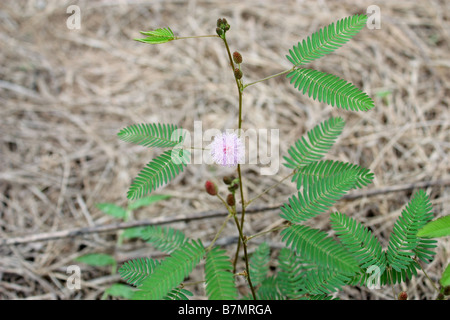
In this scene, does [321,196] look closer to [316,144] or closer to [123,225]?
[316,144]

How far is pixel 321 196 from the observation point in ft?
4.24

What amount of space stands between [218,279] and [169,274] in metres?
0.14

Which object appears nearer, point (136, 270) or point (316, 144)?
point (136, 270)

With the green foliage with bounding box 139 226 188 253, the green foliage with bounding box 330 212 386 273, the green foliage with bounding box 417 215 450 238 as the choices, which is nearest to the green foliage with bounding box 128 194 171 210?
the green foliage with bounding box 139 226 188 253

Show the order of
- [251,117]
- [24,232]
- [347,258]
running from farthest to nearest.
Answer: [251,117] → [24,232] → [347,258]

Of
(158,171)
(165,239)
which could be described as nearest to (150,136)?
(158,171)

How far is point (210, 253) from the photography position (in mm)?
1143

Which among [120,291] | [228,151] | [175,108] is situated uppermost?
[175,108]

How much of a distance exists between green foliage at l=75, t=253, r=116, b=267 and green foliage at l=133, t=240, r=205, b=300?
0.86 m

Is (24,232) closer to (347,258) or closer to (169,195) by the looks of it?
(169,195)

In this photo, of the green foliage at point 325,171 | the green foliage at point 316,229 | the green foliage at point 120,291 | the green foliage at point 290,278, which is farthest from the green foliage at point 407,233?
the green foliage at point 120,291

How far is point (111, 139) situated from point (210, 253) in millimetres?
1631
